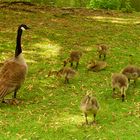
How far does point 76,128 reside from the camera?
9461mm

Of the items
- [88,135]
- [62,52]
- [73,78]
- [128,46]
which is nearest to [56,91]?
[73,78]

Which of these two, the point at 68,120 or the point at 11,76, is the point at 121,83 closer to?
the point at 68,120

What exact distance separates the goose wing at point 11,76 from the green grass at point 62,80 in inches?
19.4

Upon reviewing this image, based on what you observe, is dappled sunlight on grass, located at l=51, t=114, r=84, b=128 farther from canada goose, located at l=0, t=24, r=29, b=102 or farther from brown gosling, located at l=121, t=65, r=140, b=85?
brown gosling, located at l=121, t=65, r=140, b=85

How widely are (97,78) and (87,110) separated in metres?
3.96

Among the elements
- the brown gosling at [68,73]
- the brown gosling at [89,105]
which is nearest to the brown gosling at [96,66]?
the brown gosling at [68,73]

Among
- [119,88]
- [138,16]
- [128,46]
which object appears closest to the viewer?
[119,88]

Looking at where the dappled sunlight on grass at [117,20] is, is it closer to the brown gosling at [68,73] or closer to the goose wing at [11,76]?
the brown gosling at [68,73]

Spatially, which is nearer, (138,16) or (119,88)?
(119,88)

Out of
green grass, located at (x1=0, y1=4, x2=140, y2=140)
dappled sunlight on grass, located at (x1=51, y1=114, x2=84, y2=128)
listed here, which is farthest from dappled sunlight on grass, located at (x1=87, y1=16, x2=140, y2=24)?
dappled sunlight on grass, located at (x1=51, y1=114, x2=84, y2=128)

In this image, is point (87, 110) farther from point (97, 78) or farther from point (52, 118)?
point (97, 78)

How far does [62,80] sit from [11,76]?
2649 millimetres

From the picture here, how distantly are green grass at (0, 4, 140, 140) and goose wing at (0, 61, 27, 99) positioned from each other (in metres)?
0.49

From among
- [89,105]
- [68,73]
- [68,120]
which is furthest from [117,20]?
[89,105]
